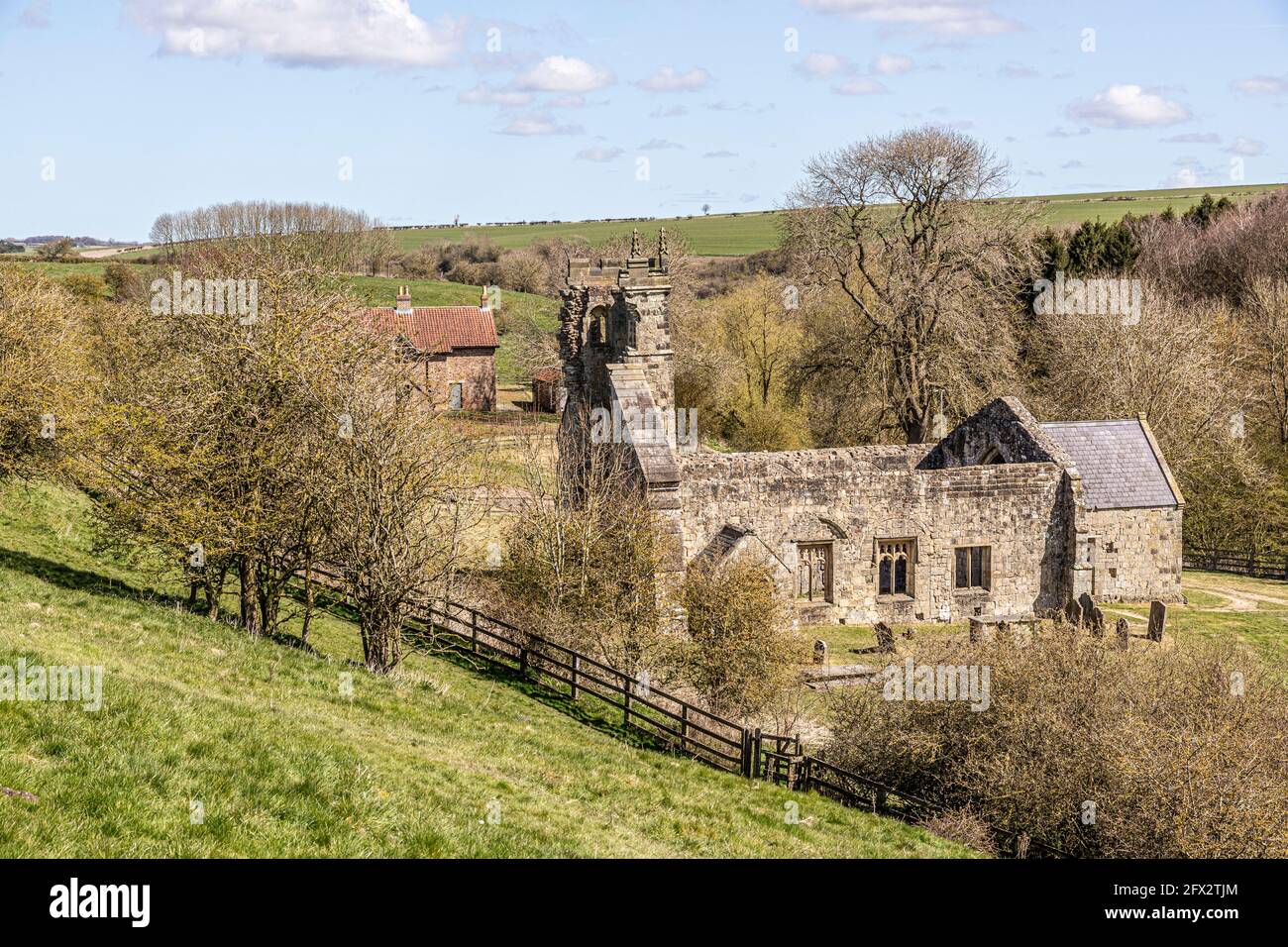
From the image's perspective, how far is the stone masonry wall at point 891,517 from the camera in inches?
1037

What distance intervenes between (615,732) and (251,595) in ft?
23.5

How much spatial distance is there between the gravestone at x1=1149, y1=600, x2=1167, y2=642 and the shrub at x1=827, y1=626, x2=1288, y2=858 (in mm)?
7757

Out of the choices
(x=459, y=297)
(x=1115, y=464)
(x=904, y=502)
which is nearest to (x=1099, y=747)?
(x=904, y=502)

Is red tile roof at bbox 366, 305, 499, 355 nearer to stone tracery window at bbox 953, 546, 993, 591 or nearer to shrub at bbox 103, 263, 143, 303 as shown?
shrub at bbox 103, 263, 143, 303

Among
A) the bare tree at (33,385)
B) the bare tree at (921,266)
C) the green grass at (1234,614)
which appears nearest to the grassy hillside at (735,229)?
the bare tree at (921,266)

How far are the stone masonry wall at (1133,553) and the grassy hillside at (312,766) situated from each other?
15.4 meters

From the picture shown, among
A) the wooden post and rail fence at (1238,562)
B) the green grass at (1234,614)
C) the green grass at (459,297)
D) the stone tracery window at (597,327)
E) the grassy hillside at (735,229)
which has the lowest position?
the wooden post and rail fence at (1238,562)

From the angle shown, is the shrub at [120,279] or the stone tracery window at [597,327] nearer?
the stone tracery window at [597,327]

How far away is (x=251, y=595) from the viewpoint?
2050 cm

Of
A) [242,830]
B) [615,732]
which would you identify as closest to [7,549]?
[615,732]

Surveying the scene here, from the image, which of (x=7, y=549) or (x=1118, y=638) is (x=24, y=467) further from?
(x=1118, y=638)

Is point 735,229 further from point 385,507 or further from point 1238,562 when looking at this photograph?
point 385,507

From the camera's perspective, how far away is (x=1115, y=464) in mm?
29516

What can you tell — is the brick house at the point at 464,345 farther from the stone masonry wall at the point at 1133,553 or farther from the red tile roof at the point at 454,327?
the stone masonry wall at the point at 1133,553
